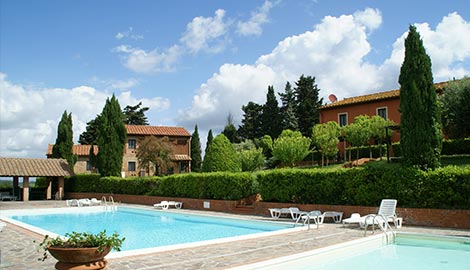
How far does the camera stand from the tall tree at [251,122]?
6189 centimetres

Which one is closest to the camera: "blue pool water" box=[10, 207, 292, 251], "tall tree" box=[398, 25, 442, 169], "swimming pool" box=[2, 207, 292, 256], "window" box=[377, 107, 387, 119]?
"swimming pool" box=[2, 207, 292, 256]

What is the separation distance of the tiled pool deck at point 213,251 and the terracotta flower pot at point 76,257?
118 centimetres

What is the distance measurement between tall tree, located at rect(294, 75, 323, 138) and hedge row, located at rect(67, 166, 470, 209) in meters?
32.3

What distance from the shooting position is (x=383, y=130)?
101 feet

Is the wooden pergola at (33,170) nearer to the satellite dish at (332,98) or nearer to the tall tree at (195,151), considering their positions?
the tall tree at (195,151)

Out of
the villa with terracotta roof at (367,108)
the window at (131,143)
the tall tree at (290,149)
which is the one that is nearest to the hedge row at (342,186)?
the tall tree at (290,149)

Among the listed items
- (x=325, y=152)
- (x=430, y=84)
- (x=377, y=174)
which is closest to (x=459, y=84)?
(x=325, y=152)

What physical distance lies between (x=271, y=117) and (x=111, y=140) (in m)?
27.6

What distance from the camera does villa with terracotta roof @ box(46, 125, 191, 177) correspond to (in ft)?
156

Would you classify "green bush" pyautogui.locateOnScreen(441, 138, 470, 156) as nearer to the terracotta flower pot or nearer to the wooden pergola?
the terracotta flower pot

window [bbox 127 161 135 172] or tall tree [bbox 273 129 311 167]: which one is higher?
tall tree [bbox 273 129 311 167]

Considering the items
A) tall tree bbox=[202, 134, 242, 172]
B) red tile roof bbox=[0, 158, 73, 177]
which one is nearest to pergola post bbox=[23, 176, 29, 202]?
red tile roof bbox=[0, 158, 73, 177]

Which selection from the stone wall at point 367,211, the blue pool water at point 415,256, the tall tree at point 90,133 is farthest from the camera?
the tall tree at point 90,133

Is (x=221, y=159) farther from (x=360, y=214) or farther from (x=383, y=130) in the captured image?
(x=383, y=130)
